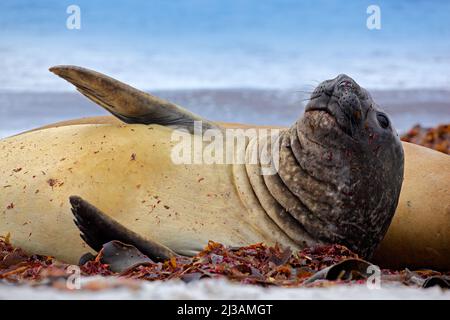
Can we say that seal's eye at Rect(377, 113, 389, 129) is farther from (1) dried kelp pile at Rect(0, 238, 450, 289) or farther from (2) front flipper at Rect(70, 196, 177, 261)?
A: (2) front flipper at Rect(70, 196, 177, 261)

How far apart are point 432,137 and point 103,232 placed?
18.7ft

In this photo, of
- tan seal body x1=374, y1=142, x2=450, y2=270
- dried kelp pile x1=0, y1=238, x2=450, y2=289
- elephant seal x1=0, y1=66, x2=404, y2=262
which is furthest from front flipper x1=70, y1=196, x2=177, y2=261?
tan seal body x1=374, y1=142, x2=450, y2=270

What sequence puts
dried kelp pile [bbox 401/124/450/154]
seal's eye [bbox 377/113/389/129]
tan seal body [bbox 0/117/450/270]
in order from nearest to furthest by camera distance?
1. tan seal body [bbox 0/117/450/270]
2. seal's eye [bbox 377/113/389/129]
3. dried kelp pile [bbox 401/124/450/154]

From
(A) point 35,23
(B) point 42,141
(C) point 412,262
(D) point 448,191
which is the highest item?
(A) point 35,23

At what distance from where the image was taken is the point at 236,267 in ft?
11.9

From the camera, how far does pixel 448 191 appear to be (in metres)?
5.23

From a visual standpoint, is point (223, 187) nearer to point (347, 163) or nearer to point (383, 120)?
point (347, 163)

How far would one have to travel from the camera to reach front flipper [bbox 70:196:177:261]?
3838mm

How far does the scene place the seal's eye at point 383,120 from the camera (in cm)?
462

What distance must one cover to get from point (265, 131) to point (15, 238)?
159 centimetres

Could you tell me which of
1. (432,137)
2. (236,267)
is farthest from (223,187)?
(432,137)

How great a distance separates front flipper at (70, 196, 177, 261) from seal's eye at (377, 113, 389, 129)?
1.30 meters
